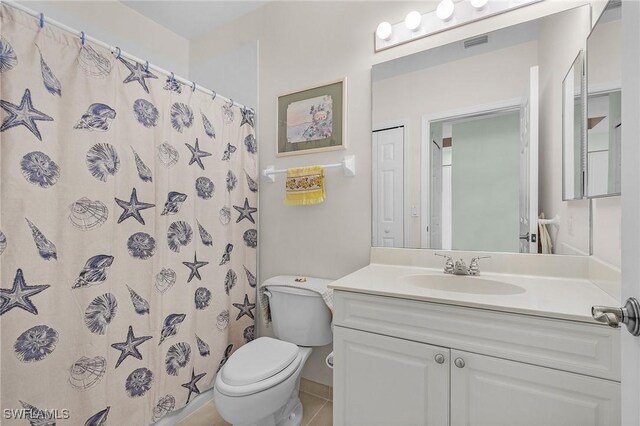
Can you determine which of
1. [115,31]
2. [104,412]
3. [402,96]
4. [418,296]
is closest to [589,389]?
[418,296]

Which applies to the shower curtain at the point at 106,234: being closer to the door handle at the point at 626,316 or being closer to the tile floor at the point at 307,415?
the tile floor at the point at 307,415

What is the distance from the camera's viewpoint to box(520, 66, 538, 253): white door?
4.39 feet

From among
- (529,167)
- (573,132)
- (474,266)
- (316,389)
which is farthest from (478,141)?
(316,389)

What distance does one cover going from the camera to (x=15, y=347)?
1071 mm

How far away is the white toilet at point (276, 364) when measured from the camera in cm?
129

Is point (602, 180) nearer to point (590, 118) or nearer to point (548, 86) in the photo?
point (590, 118)

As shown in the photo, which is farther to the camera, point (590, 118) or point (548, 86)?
point (548, 86)

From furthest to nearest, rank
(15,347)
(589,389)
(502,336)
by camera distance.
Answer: (15,347), (502,336), (589,389)

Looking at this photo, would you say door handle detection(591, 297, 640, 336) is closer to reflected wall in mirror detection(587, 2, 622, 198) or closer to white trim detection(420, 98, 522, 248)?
reflected wall in mirror detection(587, 2, 622, 198)

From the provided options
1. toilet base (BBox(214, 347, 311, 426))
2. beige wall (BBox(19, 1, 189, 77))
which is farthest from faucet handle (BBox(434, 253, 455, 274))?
beige wall (BBox(19, 1, 189, 77))

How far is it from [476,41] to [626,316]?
1364mm

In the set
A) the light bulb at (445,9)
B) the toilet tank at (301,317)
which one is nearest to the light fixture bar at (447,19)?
the light bulb at (445,9)

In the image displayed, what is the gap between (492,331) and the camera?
0.98m

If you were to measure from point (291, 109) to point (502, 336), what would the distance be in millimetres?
1647
